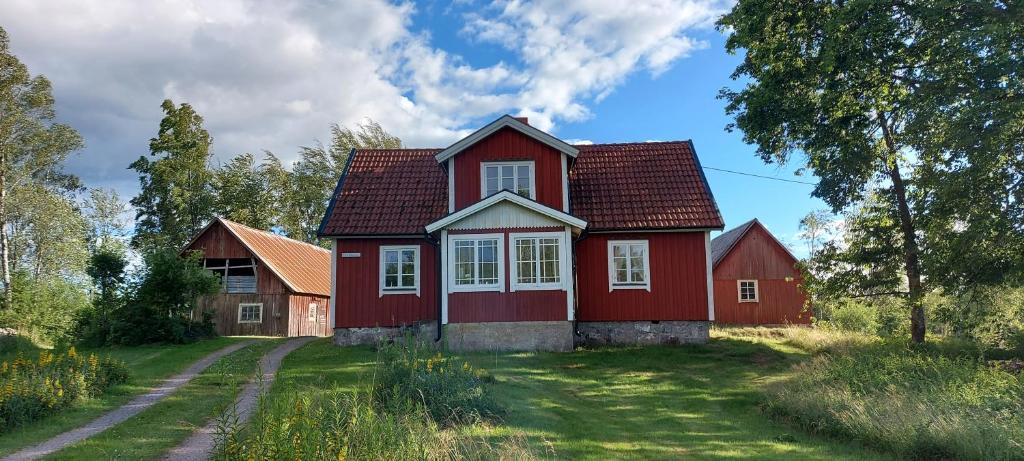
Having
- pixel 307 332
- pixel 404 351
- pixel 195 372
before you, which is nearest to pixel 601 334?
pixel 404 351

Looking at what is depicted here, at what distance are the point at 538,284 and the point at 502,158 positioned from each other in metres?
4.30

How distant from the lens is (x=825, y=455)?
8789mm

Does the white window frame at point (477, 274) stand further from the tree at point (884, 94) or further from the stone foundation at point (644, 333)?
the tree at point (884, 94)

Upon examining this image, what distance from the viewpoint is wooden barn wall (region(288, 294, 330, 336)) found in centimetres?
3077

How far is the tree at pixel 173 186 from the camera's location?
4041cm

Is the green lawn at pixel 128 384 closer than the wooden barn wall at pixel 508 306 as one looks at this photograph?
Yes

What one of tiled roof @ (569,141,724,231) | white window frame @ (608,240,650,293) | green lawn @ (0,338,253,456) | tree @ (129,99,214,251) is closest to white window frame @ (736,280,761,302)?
tiled roof @ (569,141,724,231)

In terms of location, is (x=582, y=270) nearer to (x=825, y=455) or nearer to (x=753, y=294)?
(x=825, y=455)

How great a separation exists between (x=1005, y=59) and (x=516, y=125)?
39.4 ft

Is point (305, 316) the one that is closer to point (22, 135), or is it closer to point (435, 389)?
point (22, 135)

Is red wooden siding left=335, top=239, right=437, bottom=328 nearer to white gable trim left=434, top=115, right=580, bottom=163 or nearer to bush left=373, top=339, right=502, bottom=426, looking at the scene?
white gable trim left=434, top=115, right=580, bottom=163

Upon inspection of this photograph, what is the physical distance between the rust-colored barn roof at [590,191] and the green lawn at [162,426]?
7.71 meters

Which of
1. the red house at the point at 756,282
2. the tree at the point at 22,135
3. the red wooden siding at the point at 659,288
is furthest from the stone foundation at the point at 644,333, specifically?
the tree at the point at 22,135

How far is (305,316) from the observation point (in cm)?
3222
